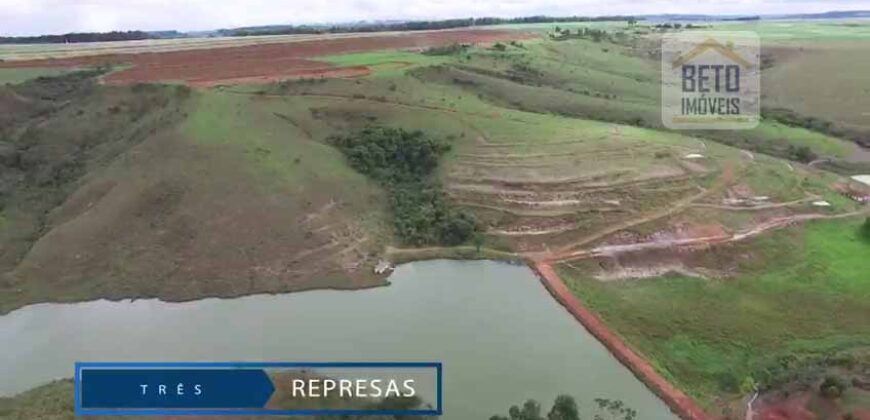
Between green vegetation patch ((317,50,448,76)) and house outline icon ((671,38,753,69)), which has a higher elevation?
house outline icon ((671,38,753,69))

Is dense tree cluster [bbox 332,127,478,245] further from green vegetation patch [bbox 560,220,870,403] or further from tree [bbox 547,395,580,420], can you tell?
tree [bbox 547,395,580,420]

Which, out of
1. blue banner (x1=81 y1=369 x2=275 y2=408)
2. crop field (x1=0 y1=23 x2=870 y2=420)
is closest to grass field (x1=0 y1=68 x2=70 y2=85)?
crop field (x1=0 y1=23 x2=870 y2=420)

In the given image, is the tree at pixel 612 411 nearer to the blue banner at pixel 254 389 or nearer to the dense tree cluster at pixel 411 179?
the blue banner at pixel 254 389

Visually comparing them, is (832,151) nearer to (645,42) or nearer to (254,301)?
(254,301)

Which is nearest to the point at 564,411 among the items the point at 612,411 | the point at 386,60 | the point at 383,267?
the point at 612,411

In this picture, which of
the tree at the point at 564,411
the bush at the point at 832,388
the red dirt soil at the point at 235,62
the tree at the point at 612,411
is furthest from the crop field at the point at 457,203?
the tree at the point at 564,411
